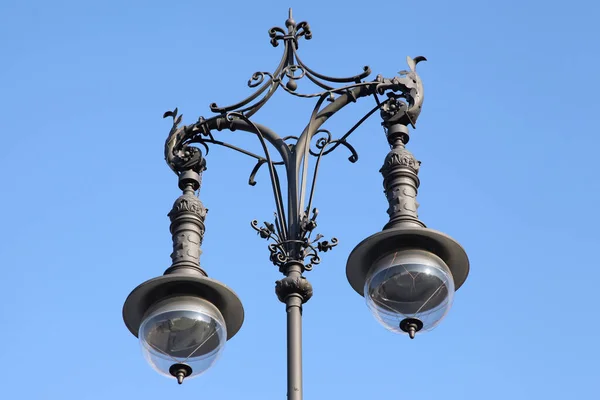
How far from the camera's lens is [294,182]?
9391 millimetres

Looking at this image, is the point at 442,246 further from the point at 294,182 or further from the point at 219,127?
the point at 219,127

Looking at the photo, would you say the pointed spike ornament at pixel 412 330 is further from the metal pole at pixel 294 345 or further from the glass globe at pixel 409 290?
the metal pole at pixel 294 345

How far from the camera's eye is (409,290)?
882cm

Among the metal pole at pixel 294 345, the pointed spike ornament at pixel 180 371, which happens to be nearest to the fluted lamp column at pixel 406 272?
the metal pole at pixel 294 345

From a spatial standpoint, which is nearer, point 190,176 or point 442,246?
point 442,246

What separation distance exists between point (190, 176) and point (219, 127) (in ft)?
1.53

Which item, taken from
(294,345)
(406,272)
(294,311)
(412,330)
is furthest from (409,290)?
(294,345)

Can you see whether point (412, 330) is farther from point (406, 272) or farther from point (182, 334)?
point (182, 334)

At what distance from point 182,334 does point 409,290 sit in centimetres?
161

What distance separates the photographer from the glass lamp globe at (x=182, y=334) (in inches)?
352

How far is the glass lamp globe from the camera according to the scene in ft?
29.3

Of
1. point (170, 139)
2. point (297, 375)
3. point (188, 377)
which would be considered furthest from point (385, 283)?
point (170, 139)

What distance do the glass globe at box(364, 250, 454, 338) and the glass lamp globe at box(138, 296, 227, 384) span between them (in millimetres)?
1114

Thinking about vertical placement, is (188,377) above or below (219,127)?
below
